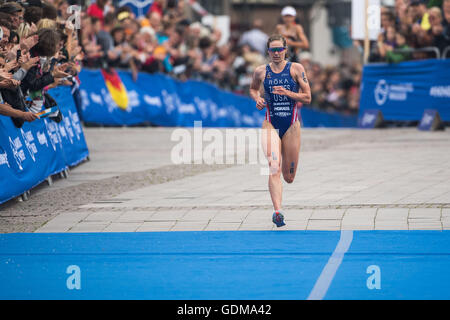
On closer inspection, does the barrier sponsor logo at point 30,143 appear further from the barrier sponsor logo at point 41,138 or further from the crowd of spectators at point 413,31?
the crowd of spectators at point 413,31

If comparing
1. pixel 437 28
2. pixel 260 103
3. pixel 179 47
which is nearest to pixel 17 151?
pixel 260 103

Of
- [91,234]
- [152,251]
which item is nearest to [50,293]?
[152,251]

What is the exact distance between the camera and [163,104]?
951 inches

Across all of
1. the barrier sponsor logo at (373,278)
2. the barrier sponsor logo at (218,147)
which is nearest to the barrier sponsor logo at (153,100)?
the barrier sponsor logo at (218,147)

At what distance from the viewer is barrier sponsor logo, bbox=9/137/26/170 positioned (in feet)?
37.1

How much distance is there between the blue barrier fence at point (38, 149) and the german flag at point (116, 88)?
621cm

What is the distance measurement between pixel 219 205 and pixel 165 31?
14239mm

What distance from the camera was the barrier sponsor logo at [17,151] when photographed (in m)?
11.3

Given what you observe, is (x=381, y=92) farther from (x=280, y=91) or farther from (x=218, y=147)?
(x=280, y=91)

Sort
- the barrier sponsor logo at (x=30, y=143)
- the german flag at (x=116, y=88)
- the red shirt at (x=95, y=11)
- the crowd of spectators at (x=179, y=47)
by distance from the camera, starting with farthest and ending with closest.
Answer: the german flag at (x=116, y=88)
the red shirt at (x=95, y=11)
the crowd of spectators at (x=179, y=47)
the barrier sponsor logo at (x=30, y=143)

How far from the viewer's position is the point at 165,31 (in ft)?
81.0

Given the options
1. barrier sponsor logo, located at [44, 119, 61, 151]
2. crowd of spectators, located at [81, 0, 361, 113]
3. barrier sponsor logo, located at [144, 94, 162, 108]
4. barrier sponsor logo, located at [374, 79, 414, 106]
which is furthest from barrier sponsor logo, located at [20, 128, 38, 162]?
barrier sponsor logo, located at [374, 79, 414, 106]


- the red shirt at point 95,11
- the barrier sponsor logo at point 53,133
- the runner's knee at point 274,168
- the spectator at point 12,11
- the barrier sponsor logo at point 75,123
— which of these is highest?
the spectator at point 12,11

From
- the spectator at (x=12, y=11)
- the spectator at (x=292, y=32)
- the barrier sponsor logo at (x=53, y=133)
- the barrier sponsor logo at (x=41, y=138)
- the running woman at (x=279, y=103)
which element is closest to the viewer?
the running woman at (x=279, y=103)
